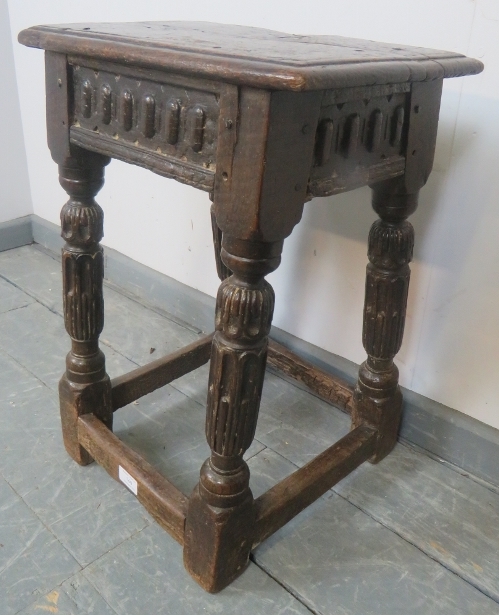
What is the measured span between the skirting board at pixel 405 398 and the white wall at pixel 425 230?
0.03 m

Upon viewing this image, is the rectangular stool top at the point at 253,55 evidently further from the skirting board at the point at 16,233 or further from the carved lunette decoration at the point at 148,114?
the skirting board at the point at 16,233

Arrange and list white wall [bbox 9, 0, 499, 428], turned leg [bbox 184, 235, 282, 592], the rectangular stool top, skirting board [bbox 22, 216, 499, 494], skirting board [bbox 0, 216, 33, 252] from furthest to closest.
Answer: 1. skirting board [bbox 0, 216, 33, 252]
2. skirting board [bbox 22, 216, 499, 494]
3. white wall [bbox 9, 0, 499, 428]
4. turned leg [bbox 184, 235, 282, 592]
5. the rectangular stool top

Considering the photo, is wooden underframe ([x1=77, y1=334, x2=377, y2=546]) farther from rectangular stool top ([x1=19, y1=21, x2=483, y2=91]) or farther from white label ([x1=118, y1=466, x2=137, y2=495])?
rectangular stool top ([x1=19, y1=21, x2=483, y2=91])

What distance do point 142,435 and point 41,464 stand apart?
199 millimetres

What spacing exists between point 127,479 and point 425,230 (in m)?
0.69

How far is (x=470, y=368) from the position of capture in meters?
1.17

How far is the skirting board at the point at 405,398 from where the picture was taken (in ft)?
3.81

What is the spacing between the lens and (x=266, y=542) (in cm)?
101

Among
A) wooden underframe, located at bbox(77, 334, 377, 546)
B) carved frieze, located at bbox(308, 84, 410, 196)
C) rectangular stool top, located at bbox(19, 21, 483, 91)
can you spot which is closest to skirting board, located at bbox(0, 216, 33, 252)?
wooden underframe, located at bbox(77, 334, 377, 546)

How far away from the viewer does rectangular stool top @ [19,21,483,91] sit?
0.62 meters

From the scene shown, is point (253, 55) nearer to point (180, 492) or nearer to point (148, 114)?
point (148, 114)

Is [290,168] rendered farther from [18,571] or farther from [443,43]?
[18,571]

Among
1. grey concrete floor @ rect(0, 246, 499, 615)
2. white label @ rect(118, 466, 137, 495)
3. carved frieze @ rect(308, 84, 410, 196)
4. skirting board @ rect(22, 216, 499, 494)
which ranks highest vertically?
carved frieze @ rect(308, 84, 410, 196)

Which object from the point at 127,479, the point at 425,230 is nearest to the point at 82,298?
the point at 127,479
